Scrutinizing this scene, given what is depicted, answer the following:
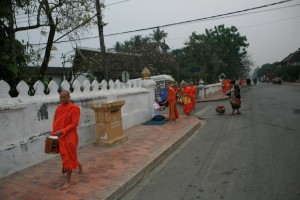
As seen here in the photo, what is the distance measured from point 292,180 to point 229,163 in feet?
4.77

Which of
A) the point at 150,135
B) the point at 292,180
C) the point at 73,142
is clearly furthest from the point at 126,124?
the point at 292,180

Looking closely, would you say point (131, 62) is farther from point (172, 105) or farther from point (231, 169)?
point (231, 169)

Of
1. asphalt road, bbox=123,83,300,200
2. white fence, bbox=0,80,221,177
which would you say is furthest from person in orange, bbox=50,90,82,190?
white fence, bbox=0,80,221,177

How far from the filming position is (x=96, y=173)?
559 cm

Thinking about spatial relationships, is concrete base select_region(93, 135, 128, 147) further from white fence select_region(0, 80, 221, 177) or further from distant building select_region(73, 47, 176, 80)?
distant building select_region(73, 47, 176, 80)

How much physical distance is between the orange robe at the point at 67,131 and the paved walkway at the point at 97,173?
1.54 ft

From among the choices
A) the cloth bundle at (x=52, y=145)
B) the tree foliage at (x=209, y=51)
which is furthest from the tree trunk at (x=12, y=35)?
the tree foliage at (x=209, y=51)

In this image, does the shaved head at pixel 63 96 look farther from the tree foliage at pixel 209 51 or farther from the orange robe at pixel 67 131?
the tree foliage at pixel 209 51

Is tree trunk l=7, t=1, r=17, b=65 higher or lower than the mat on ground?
higher

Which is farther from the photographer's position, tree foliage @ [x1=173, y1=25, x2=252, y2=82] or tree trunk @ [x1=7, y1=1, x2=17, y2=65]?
tree foliage @ [x1=173, y1=25, x2=252, y2=82]

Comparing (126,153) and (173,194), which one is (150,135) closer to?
(126,153)

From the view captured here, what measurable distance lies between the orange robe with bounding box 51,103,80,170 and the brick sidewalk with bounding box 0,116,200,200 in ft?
1.54

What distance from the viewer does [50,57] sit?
11422mm

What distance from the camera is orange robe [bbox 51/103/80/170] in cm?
487
